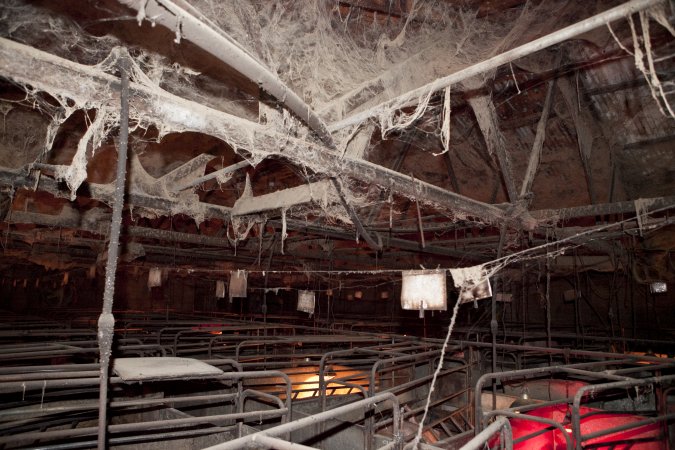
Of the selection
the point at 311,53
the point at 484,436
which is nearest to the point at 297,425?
the point at 484,436

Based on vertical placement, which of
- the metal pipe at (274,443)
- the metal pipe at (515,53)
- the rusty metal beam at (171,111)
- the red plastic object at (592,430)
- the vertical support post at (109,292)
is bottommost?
the red plastic object at (592,430)

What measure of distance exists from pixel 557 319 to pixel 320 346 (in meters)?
10.8

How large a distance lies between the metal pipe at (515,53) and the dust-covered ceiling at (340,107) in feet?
0.04

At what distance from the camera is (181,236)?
8344mm

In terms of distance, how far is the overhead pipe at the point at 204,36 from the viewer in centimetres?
194

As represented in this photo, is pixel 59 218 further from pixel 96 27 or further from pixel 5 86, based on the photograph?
pixel 96 27

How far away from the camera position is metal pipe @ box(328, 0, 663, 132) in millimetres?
2143

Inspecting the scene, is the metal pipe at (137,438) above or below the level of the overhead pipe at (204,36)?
below

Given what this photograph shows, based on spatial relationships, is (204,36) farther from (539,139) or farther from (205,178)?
(539,139)

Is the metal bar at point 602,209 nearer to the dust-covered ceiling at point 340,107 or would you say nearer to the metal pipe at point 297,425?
the dust-covered ceiling at point 340,107

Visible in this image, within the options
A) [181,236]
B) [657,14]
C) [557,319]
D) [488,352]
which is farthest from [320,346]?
[657,14]

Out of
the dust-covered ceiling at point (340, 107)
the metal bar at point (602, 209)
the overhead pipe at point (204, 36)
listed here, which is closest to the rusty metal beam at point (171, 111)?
the dust-covered ceiling at point (340, 107)

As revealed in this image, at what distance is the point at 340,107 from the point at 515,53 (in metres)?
1.69

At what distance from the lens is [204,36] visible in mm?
2145
